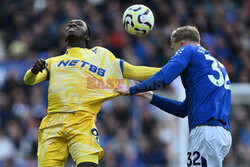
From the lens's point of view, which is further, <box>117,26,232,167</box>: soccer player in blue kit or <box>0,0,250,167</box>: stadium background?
<box>0,0,250,167</box>: stadium background

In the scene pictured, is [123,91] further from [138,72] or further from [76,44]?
[76,44]

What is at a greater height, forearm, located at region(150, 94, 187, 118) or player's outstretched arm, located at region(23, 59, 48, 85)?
player's outstretched arm, located at region(23, 59, 48, 85)

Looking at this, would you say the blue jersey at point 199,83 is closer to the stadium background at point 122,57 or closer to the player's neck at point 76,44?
the player's neck at point 76,44

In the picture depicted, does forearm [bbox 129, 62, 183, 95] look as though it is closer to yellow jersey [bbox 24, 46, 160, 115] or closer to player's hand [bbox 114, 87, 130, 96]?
player's hand [bbox 114, 87, 130, 96]

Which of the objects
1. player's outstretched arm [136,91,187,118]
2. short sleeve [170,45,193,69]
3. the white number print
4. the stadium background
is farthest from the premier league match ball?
the stadium background

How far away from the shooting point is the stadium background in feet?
38.9

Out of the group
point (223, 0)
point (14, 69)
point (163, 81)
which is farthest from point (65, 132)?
point (223, 0)

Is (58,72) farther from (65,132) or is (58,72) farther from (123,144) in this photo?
(123,144)

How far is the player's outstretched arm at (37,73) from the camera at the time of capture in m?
6.68

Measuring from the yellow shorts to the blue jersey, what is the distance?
0.75m

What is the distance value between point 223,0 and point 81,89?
10418mm

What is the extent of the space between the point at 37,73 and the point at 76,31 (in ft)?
2.51

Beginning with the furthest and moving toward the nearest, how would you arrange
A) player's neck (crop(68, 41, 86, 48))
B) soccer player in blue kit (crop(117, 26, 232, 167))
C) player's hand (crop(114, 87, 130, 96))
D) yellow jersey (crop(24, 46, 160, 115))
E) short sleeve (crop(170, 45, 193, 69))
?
player's neck (crop(68, 41, 86, 48)) < yellow jersey (crop(24, 46, 160, 115)) < player's hand (crop(114, 87, 130, 96)) < short sleeve (crop(170, 45, 193, 69)) < soccer player in blue kit (crop(117, 26, 232, 167))

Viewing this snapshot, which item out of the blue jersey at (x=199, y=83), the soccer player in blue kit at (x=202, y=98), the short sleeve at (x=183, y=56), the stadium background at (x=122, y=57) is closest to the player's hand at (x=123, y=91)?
the soccer player in blue kit at (x=202, y=98)
